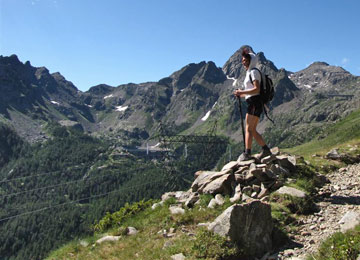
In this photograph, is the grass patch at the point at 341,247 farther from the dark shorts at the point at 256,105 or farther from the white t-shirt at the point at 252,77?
the white t-shirt at the point at 252,77

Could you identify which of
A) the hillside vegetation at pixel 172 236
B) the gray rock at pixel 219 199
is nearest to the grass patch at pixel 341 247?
the hillside vegetation at pixel 172 236

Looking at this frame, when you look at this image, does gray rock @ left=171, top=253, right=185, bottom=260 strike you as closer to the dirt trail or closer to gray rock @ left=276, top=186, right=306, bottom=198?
the dirt trail

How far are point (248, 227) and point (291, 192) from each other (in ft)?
10.7

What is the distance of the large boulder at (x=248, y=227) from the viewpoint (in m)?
7.79

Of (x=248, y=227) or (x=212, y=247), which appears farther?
(x=248, y=227)

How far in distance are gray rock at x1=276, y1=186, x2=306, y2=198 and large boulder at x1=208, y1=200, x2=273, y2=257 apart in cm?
241

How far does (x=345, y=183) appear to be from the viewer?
12844 mm

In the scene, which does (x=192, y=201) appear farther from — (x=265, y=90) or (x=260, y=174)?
(x=265, y=90)

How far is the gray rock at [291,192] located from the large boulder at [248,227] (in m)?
2.41

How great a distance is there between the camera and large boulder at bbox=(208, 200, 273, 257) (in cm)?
779

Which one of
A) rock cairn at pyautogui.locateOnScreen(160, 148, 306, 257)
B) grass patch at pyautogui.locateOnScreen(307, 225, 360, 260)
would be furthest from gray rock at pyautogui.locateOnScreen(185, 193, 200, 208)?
grass patch at pyautogui.locateOnScreen(307, 225, 360, 260)

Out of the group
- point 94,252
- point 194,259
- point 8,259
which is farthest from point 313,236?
point 8,259

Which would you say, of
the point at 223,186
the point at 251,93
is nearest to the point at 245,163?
the point at 223,186

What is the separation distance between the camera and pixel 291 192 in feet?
34.3
